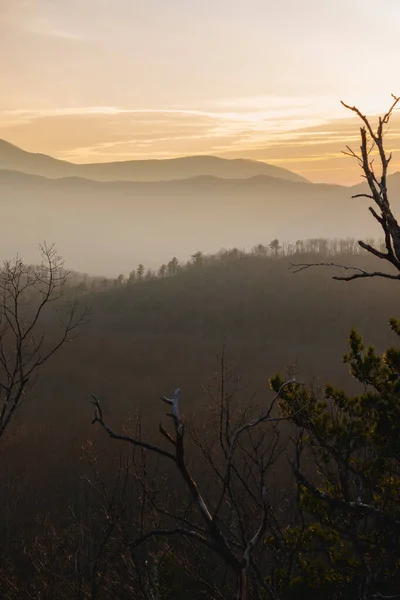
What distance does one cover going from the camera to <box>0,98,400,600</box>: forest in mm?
9367

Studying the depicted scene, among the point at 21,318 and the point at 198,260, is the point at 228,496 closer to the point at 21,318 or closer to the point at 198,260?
the point at 21,318

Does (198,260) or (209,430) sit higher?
(198,260)

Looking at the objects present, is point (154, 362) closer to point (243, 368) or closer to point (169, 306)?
point (243, 368)

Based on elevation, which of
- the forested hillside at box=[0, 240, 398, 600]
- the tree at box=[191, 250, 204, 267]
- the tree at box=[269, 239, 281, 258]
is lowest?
the forested hillside at box=[0, 240, 398, 600]

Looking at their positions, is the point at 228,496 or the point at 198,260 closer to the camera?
the point at 228,496

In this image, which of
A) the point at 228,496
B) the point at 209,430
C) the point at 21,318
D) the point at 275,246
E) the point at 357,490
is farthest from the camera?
the point at 275,246

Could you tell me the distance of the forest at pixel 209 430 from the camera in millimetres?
9367

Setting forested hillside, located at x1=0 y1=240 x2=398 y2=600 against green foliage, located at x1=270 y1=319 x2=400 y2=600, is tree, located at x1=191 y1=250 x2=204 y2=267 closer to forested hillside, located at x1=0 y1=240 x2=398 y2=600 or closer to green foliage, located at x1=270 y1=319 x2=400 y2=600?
forested hillside, located at x1=0 y1=240 x2=398 y2=600

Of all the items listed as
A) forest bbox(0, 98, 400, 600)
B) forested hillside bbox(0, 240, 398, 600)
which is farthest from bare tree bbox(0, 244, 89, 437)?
forested hillside bbox(0, 240, 398, 600)

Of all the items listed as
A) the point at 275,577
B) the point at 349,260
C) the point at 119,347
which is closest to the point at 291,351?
the point at 119,347

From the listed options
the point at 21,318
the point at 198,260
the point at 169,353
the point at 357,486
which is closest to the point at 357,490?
the point at 357,486

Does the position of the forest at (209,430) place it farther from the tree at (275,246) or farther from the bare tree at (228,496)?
the tree at (275,246)

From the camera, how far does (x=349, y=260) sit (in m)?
98.6

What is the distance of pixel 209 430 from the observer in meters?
34.2
